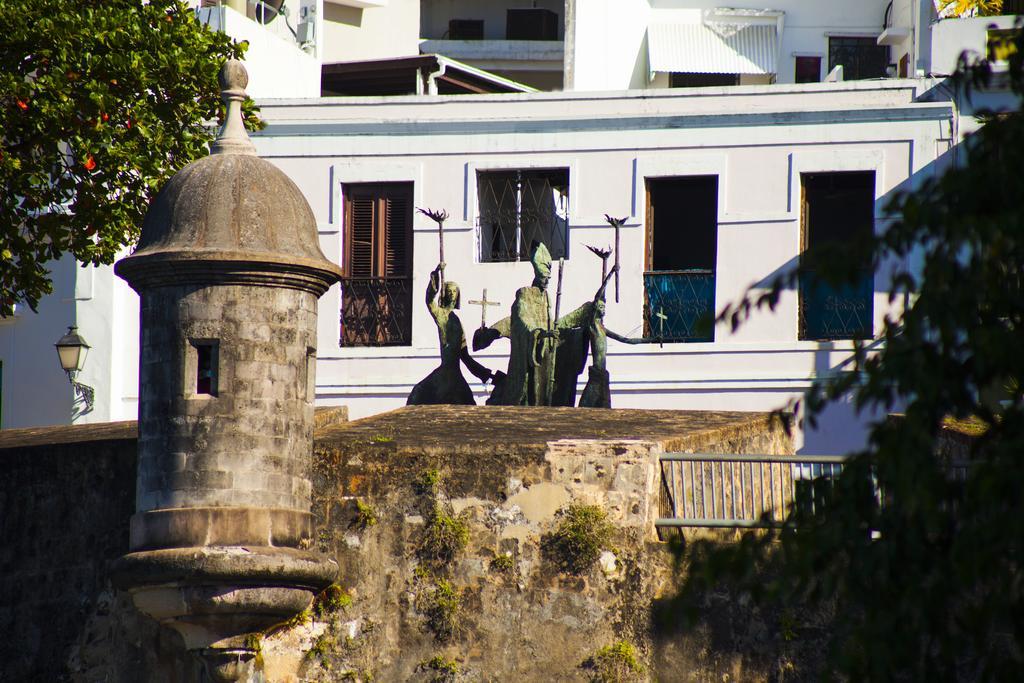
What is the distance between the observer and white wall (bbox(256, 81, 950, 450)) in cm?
2503

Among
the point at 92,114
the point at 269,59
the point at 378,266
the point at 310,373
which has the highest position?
the point at 269,59

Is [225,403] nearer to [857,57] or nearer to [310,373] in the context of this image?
[310,373]

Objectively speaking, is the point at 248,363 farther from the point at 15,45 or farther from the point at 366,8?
the point at 366,8

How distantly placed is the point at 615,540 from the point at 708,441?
79.4 inches

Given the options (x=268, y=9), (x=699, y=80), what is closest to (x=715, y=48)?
(x=699, y=80)

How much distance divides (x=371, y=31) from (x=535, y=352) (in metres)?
16.8

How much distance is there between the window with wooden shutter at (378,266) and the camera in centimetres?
2620

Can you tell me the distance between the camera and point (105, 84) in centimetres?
1931

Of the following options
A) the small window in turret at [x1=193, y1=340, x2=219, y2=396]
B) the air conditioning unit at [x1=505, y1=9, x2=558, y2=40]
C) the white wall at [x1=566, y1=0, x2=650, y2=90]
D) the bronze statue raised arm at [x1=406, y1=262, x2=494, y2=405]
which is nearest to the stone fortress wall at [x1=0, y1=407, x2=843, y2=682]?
the small window in turret at [x1=193, y1=340, x2=219, y2=396]

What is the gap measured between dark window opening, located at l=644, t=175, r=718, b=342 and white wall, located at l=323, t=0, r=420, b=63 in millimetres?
10781

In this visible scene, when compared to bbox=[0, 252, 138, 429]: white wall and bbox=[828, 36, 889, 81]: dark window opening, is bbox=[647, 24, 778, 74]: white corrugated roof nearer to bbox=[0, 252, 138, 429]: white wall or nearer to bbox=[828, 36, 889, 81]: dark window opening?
bbox=[828, 36, 889, 81]: dark window opening

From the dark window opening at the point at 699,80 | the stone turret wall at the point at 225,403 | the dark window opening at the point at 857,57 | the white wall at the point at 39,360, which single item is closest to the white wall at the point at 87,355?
the white wall at the point at 39,360

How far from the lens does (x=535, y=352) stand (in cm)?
2008

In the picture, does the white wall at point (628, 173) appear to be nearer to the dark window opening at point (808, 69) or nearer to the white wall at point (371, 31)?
the dark window opening at point (808, 69)
